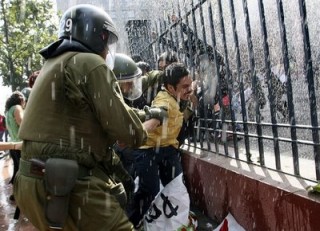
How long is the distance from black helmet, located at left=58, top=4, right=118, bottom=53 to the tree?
633 inches

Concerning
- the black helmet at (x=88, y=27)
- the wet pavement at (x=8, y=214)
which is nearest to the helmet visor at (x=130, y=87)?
the black helmet at (x=88, y=27)

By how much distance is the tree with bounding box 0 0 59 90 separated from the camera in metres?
18.0

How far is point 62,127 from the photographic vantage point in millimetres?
2061

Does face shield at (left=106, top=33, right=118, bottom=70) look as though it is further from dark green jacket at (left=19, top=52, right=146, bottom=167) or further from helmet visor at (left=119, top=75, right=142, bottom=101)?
helmet visor at (left=119, top=75, right=142, bottom=101)

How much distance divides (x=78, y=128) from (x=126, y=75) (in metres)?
1.73

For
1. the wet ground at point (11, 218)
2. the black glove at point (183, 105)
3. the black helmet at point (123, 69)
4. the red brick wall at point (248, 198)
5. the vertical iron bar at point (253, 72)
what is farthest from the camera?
the wet ground at point (11, 218)

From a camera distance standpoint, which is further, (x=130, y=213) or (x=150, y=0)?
(x=150, y=0)

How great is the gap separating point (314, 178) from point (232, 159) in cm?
126

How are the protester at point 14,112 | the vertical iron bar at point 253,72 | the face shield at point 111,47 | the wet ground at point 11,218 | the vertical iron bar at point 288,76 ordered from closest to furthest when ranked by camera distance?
the face shield at point 111,47
the vertical iron bar at point 288,76
the vertical iron bar at point 253,72
the wet ground at point 11,218
the protester at point 14,112

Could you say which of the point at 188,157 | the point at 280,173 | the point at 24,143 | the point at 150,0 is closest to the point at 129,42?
the point at 150,0

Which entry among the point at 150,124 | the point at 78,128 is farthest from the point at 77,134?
the point at 150,124

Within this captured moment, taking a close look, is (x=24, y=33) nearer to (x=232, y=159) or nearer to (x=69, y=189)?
(x=232, y=159)

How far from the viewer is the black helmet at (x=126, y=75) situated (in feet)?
12.3

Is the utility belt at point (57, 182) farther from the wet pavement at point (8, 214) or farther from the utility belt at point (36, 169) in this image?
the wet pavement at point (8, 214)
